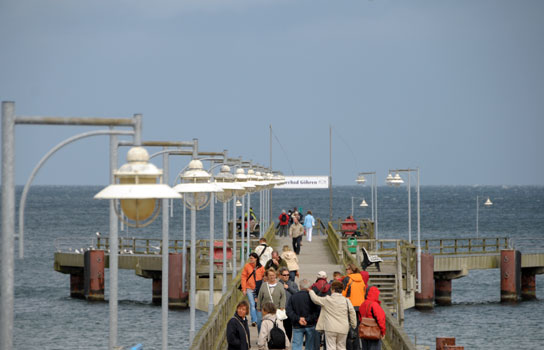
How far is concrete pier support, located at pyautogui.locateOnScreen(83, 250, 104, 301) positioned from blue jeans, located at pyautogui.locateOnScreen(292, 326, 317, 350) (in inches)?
1373

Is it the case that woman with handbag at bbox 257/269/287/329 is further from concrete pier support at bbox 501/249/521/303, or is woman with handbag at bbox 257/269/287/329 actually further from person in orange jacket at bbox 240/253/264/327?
concrete pier support at bbox 501/249/521/303

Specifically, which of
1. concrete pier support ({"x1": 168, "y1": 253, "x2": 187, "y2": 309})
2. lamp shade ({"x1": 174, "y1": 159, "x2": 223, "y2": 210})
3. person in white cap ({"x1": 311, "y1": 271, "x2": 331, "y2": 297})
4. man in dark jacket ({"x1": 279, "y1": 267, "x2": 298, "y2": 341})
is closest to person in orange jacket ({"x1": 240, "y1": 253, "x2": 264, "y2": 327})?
man in dark jacket ({"x1": 279, "y1": 267, "x2": 298, "y2": 341})

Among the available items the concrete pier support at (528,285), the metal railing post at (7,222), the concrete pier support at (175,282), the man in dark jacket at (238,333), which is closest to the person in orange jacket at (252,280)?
the man in dark jacket at (238,333)

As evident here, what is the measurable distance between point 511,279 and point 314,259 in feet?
55.4

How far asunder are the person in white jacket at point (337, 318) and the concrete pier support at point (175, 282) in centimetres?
2980

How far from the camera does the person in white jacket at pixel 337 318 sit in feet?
47.6

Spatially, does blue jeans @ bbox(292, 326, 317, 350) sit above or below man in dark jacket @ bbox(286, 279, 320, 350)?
below

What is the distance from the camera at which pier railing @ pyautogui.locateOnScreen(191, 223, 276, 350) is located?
Answer: 14.7 metres

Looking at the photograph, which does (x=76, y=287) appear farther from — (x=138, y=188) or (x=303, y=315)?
(x=138, y=188)

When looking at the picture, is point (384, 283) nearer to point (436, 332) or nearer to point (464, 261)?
point (436, 332)

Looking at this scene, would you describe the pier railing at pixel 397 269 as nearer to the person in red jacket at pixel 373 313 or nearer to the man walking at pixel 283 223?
the person in red jacket at pixel 373 313

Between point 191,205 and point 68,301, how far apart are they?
1798 inches

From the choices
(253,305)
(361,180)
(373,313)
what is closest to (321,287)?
(373,313)

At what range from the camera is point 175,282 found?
4566 centimetres
